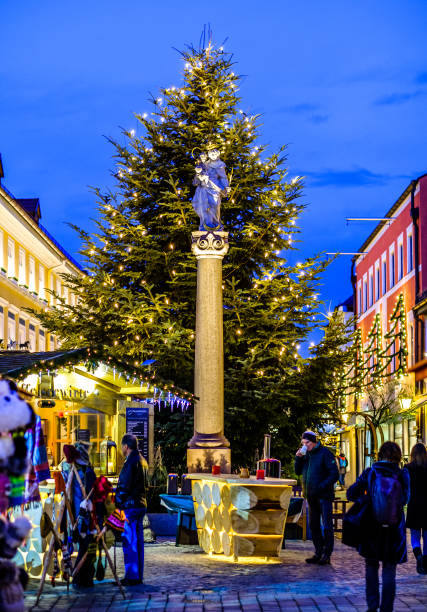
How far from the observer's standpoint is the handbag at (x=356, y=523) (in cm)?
975

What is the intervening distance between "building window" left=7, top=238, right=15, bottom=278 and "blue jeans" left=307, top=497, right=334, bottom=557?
108 ft

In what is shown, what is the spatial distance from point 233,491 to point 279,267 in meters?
14.8

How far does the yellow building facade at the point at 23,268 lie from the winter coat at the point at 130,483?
28.7 m

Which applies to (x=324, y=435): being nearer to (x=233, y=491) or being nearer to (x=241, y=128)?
(x=241, y=128)

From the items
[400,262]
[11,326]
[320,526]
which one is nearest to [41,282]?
[11,326]

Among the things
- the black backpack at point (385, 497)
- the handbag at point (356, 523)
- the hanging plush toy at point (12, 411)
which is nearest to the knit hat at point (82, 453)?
the handbag at point (356, 523)

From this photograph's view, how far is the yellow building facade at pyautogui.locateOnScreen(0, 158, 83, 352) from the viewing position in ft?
148

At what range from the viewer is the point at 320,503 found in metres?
15.4

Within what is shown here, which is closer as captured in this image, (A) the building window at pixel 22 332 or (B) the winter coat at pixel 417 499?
(B) the winter coat at pixel 417 499

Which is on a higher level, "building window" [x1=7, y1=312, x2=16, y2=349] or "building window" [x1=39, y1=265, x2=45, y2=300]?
"building window" [x1=39, y1=265, x2=45, y2=300]

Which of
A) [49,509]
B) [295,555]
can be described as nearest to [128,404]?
[295,555]

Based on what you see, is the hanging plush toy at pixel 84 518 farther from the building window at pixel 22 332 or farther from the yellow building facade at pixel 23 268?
the building window at pixel 22 332

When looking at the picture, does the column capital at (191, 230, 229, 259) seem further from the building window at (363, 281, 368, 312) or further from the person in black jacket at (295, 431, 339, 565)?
the building window at (363, 281, 368, 312)

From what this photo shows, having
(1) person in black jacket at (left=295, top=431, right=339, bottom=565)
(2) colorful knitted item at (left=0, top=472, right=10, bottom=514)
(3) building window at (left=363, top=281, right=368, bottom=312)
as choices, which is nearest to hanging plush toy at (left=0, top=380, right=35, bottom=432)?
(2) colorful knitted item at (left=0, top=472, right=10, bottom=514)
